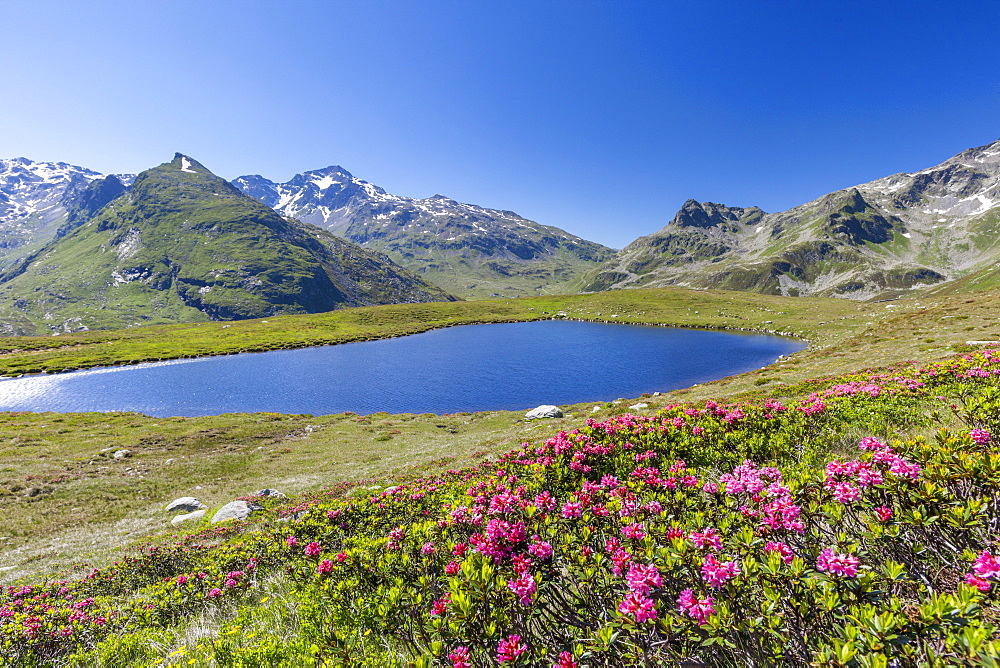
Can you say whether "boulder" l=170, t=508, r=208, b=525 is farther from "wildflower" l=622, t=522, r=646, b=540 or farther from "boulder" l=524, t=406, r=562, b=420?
"boulder" l=524, t=406, r=562, b=420

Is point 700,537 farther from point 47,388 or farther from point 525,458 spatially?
point 47,388

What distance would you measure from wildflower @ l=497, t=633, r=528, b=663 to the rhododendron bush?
0.02 m

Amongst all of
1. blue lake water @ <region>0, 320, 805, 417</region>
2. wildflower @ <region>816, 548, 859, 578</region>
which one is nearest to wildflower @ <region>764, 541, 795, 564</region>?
wildflower @ <region>816, 548, 859, 578</region>

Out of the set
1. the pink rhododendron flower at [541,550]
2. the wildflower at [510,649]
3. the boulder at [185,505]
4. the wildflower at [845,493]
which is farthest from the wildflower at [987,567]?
the boulder at [185,505]

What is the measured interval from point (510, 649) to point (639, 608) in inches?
50.6

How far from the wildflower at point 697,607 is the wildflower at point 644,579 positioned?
0.25m

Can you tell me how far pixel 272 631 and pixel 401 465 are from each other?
902 inches

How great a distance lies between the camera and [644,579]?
368cm

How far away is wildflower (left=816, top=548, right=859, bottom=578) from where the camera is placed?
10.6 ft

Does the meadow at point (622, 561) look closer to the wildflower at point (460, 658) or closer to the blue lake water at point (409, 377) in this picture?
the wildflower at point (460, 658)

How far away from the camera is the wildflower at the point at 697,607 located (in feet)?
10.8

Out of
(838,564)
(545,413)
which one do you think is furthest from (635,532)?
(545,413)

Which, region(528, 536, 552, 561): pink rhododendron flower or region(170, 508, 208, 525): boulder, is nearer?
region(528, 536, 552, 561): pink rhododendron flower

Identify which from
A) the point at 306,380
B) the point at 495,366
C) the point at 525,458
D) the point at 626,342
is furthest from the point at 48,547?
the point at 626,342
